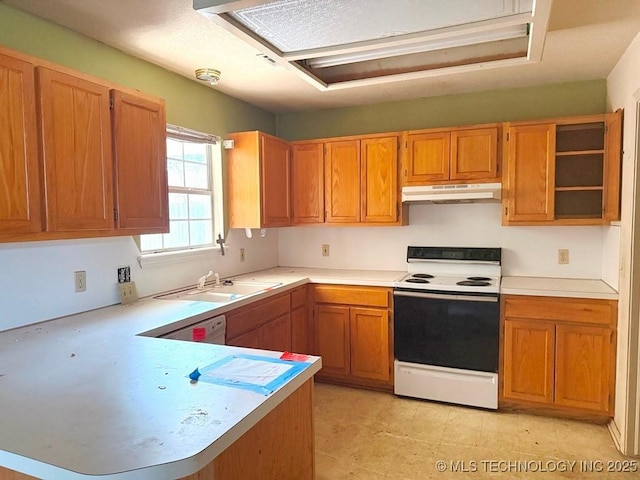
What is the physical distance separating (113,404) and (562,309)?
2790mm

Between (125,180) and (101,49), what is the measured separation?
0.89m

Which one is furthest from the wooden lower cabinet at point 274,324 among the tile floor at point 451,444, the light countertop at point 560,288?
the light countertop at point 560,288

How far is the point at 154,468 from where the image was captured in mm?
926

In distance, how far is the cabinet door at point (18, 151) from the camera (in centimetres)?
164

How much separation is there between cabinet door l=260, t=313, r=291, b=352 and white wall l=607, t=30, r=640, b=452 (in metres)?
2.21

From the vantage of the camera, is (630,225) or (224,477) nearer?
(224,477)

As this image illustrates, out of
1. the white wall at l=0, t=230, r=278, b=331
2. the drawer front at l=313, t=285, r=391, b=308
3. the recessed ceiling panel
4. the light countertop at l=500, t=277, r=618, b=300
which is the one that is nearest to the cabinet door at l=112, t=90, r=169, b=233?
the white wall at l=0, t=230, r=278, b=331

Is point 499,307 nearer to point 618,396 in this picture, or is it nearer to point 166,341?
point 618,396

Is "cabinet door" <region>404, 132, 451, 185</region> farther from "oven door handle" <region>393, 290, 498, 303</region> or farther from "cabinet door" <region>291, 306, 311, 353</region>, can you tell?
"cabinet door" <region>291, 306, 311, 353</region>

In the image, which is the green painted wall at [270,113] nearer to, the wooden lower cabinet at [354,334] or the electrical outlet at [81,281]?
the electrical outlet at [81,281]

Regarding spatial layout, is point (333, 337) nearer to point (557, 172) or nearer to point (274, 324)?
point (274, 324)

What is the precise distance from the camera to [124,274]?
2.62 m

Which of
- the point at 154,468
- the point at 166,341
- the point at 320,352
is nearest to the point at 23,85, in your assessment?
the point at 166,341

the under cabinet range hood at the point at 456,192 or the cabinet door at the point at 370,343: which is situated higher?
the under cabinet range hood at the point at 456,192
